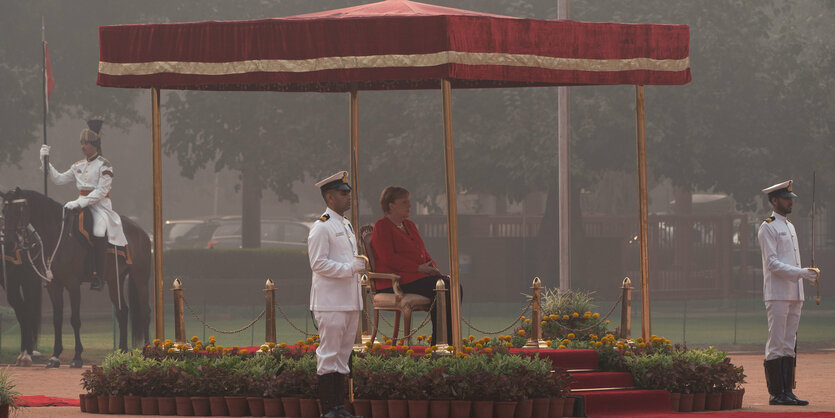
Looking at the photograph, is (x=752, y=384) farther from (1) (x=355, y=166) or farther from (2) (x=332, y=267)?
(2) (x=332, y=267)

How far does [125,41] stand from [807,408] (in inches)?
318

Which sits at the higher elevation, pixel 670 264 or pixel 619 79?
pixel 619 79

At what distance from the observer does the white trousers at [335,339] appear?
40.7 ft

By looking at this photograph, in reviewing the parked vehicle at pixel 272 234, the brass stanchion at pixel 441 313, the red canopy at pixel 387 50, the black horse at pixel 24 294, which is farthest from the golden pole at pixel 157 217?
the parked vehicle at pixel 272 234

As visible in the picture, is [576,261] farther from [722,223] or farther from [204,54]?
[204,54]

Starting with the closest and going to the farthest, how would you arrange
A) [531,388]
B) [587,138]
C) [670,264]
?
1. [531,388]
2. [587,138]
3. [670,264]

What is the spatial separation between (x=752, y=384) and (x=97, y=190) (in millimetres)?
11712

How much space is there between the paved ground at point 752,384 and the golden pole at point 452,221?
343 centimetres

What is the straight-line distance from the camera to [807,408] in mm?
15320

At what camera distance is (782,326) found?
1577 centimetres

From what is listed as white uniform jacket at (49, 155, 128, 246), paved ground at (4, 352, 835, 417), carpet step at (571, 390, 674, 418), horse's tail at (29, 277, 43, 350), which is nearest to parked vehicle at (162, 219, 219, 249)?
horse's tail at (29, 277, 43, 350)

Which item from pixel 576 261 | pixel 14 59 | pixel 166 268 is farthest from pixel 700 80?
pixel 14 59

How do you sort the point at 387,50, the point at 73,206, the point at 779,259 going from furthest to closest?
the point at 73,206 < the point at 779,259 < the point at 387,50

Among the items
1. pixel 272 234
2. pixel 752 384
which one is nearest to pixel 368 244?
pixel 752 384
